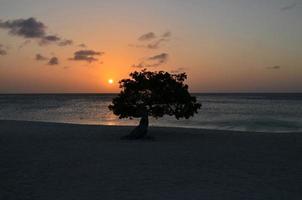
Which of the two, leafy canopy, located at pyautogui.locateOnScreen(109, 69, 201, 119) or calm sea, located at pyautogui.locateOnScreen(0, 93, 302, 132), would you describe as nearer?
leafy canopy, located at pyautogui.locateOnScreen(109, 69, 201, 119)

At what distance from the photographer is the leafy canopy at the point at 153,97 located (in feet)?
75.3

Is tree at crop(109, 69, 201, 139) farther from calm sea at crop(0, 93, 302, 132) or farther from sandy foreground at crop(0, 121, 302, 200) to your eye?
calm sea at crop(0, 93, 302, 132)

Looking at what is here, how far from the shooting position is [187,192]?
10.2 m

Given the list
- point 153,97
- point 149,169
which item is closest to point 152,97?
point 153,97

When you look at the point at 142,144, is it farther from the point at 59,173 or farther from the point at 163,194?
the point at 163,194

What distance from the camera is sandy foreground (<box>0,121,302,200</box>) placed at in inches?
402

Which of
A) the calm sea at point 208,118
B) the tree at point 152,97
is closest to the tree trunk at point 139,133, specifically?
the tree at point 152,97

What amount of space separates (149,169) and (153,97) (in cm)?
975

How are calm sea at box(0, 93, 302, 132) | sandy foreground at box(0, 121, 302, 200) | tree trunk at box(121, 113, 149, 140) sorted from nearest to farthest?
sandy foreground at box(0, 121, 302, 200) < tree trunk at box(121, 113, 149, 140) < calm sea at box(0, 93, 302, 132)

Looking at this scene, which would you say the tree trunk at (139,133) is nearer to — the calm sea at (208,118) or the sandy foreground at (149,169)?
the sandy foreground at (149,169)

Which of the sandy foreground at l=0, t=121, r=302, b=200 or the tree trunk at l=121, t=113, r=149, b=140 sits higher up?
the tree trunk at l=121, t=113, r=149, b=140

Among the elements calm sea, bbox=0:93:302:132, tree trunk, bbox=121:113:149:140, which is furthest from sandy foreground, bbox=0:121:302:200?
calm sea, bbox=0:93:302:132

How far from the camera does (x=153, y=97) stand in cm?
2280

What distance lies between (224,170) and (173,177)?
210 cm
